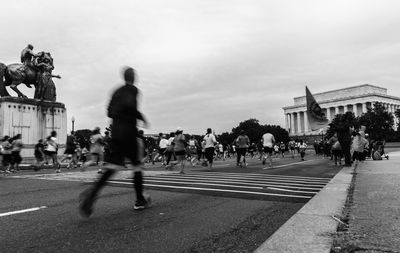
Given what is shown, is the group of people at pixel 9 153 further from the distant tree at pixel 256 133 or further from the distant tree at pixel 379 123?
the distant tree at pixel 256 133

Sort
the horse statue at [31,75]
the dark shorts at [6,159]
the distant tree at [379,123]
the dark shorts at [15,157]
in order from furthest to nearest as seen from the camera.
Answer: the distant tree at [379,123] < the horse statue at [31,75] < the dark shorts at [15,157] < the dark shorts at [6,159]

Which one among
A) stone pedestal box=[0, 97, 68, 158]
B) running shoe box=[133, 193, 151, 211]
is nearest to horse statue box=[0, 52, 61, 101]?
stone pedestal box=[0, 97, 68, 158]

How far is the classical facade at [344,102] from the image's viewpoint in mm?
117188

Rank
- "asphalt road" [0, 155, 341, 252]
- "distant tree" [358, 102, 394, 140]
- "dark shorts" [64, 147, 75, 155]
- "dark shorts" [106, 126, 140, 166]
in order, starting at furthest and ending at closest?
"distant tree" [358, 102, 394, 140] < "dark shorts" [64, 147, 75, 155] < "dark shorts" [106, 126, 140, 166] < "asphalt road" [0, 155, 341, 252]

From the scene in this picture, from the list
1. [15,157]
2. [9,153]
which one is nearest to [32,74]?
[15,157]

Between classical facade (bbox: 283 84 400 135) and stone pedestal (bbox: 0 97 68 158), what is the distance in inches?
4162

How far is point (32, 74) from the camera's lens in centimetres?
2797

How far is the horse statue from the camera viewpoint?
88.1ft

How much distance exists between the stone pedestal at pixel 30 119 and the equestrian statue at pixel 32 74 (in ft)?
2.66

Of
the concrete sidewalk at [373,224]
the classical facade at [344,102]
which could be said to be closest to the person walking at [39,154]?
the concrete sidewalk at [373,224]

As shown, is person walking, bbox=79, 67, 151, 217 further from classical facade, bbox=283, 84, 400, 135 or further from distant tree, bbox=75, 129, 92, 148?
classical facade, bbox=283, 84, 400, 135

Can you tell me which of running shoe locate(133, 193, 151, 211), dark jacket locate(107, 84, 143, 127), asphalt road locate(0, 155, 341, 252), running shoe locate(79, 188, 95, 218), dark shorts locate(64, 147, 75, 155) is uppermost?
dark jacket locate(107, 84, 143, 127)

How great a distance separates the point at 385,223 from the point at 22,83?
28310 millimetres

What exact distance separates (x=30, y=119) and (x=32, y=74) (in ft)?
11.4
